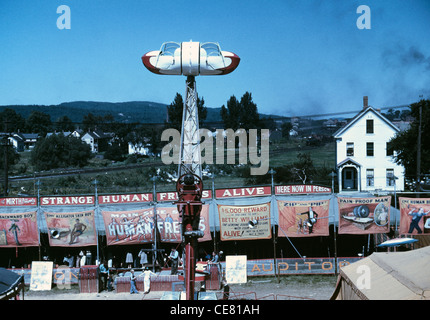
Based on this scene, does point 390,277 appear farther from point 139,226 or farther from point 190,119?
point 139,226

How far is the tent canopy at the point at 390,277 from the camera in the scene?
11.6 m

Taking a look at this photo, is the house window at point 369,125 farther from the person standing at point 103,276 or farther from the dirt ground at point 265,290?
the person standing at point 103,276

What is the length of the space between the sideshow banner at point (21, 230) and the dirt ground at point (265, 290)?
310cm

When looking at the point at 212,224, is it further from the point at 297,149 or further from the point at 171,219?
the point at 297,149

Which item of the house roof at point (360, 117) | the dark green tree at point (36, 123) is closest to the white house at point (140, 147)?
the dark green tree at point (36, 123)

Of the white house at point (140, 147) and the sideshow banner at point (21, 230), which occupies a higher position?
the white house at point (140, 147)

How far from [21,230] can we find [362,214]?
19571 mm

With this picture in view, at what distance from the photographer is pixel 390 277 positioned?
13.2m

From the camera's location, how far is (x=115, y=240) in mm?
27172

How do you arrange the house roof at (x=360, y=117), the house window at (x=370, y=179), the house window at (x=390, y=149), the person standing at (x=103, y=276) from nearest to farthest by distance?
1. the person standing at (x=103, y=276)
2. the house window at (x=390, y=149)
3. the house roof at (x=360, y=117)
4. the house window at (x=370, y=179)

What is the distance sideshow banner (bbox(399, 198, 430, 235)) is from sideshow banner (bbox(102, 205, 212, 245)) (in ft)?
36.6

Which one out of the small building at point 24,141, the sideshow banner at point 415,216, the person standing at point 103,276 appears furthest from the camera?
the small building at point 24,141

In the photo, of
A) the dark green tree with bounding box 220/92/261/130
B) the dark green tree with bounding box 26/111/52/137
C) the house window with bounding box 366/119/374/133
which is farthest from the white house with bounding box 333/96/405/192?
the dark green tree with bounding box 26/111/52/137
